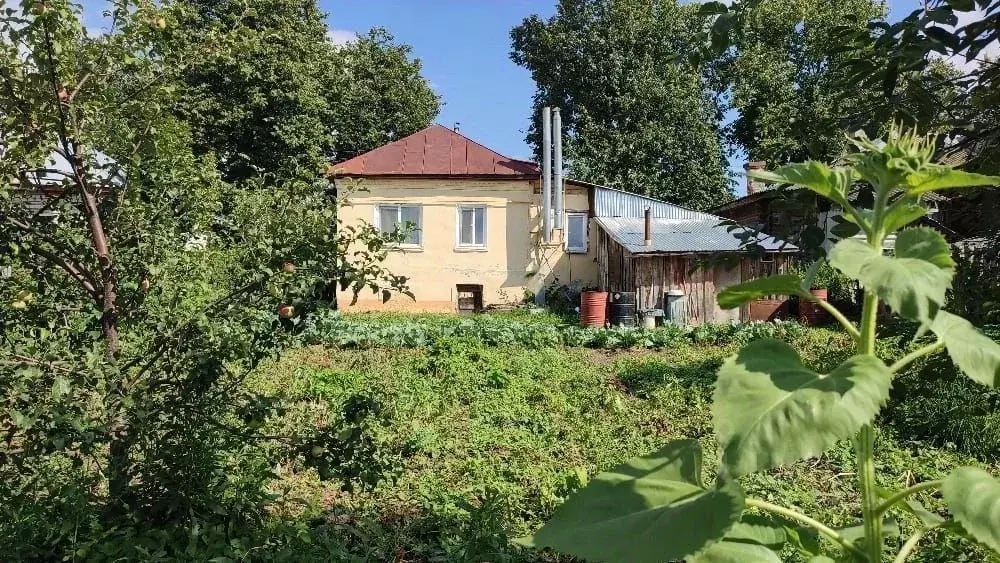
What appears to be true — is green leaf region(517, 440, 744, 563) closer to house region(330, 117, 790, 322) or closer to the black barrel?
the black barrel

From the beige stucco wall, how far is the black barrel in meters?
3.67

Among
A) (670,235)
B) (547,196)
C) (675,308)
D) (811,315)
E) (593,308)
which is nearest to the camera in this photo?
(811,315)

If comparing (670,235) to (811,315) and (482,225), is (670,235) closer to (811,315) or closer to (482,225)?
(811,315)

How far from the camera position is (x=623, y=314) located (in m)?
13.7

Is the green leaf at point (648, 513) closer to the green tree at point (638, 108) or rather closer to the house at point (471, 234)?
the house at point (471, 234)

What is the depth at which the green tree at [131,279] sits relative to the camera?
2.60 metres

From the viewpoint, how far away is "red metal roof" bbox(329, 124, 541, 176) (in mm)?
17359

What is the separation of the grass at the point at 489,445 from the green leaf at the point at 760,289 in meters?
2.03

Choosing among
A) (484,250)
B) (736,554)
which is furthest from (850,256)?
(484,250)

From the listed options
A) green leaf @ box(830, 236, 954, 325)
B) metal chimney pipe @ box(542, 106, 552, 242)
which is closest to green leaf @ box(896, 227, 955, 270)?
green leaf @ box(830, 236, 954, 325)

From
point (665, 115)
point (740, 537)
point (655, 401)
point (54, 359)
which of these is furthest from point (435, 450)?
point (665, 115)

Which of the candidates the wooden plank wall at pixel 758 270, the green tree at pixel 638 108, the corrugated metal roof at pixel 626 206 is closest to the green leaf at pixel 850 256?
the wooden plank wall at pixel 758 270

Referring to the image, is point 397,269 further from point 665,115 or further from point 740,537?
point 740,537

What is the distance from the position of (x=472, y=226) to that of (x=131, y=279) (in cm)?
1473
